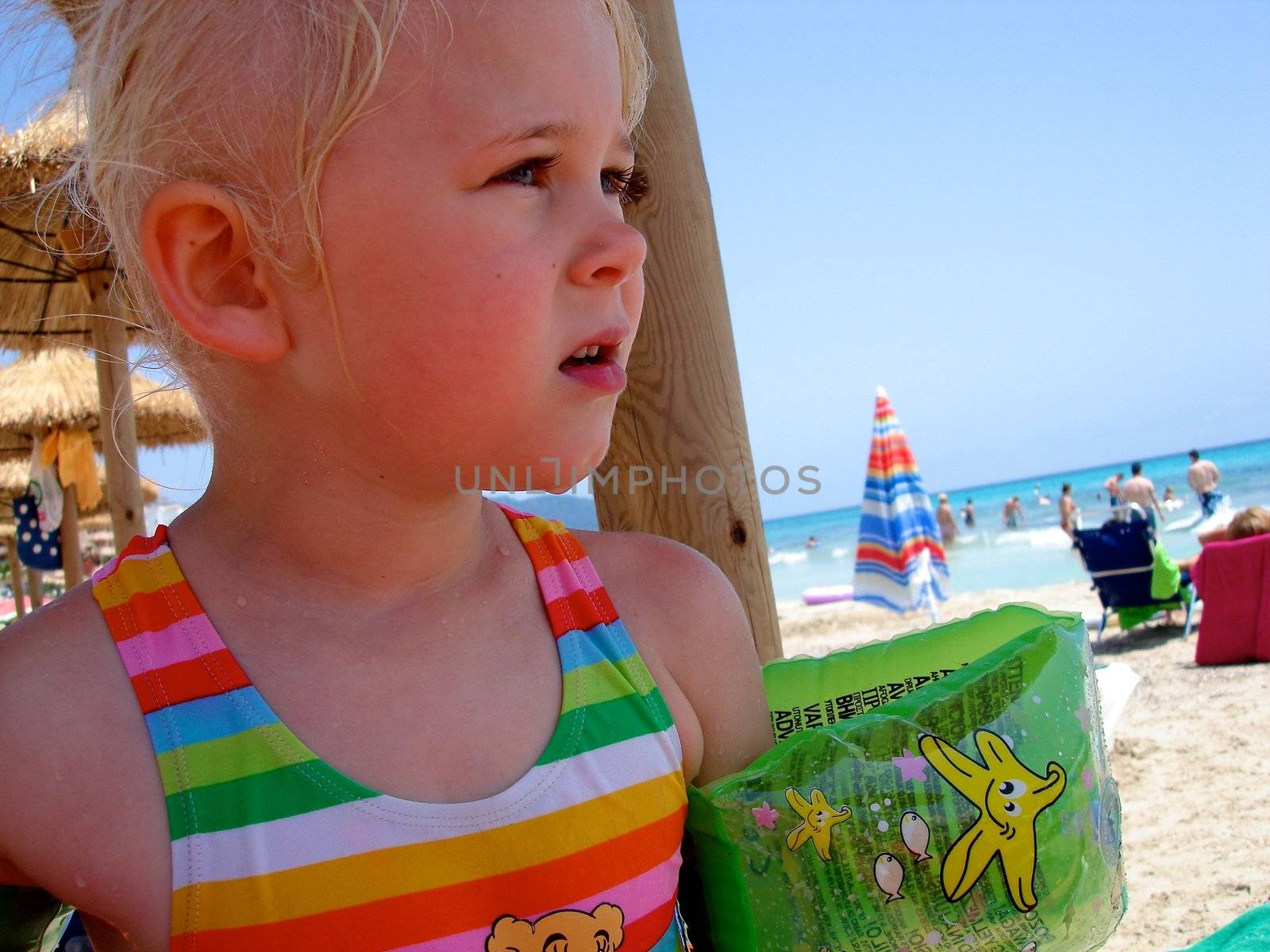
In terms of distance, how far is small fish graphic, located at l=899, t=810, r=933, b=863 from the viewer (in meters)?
1.22

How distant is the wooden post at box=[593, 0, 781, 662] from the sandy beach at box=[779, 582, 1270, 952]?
2.54m

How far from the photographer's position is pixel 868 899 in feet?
4.02

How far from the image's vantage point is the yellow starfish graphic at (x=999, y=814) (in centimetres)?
120

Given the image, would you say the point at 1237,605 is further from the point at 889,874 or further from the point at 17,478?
the point at 17,478

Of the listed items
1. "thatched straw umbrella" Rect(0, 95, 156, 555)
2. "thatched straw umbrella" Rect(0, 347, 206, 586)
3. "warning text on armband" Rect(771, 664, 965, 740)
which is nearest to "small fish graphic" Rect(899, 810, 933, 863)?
"warning text on armband" Rect(771, 664, 965, 740)

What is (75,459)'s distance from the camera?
8.36 metres

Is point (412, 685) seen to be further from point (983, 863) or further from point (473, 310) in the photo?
point (983, 863)

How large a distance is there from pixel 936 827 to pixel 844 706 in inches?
12.7

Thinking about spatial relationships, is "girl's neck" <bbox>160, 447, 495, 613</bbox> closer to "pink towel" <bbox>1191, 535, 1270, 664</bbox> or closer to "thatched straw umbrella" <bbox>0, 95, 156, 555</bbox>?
"thatched straw umbrella" <bbox>0, 95, 156, 555</bbox>

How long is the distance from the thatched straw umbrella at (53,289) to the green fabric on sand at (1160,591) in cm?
860

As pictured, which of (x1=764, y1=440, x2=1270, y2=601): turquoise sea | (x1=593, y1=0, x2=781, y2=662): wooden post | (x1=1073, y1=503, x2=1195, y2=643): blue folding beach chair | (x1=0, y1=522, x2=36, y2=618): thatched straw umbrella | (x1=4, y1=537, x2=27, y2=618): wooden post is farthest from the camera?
(x1=764, y1=440, x2=1270, y2=601): turquoise sea

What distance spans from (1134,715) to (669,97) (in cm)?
626

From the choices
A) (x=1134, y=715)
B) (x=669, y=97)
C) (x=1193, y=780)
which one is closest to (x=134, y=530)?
(x=669, y=97)

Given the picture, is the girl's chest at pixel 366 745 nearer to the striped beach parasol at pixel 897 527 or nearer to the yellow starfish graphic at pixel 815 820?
the yellow starfish graphic at pixel 815 820
